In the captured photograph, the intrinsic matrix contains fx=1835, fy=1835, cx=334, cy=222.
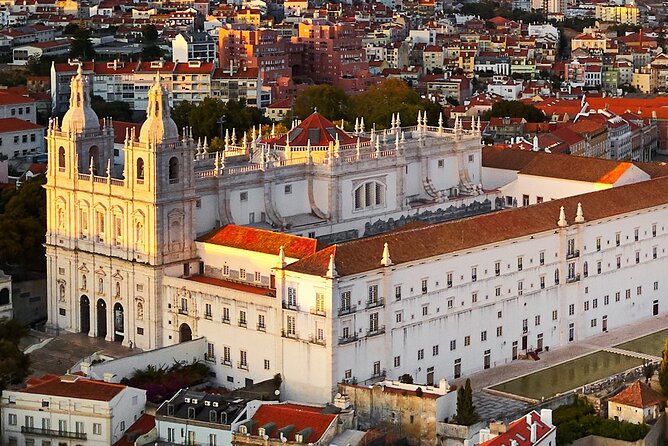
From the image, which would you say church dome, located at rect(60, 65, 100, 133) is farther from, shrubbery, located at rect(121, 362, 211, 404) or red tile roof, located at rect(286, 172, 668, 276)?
red tile roof, located at rect(286, 172, 668, 276)

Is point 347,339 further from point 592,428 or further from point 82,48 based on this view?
point 82,48

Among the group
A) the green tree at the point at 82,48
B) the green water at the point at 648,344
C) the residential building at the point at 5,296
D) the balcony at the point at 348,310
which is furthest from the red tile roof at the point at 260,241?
the green tree at the point at 82,48

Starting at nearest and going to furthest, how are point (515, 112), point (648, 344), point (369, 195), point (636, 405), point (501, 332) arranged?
1. point (636, 405)
2. point (501, 332)
3. point (648, 344)
4. point (369, 195)
5. point (515, 112)

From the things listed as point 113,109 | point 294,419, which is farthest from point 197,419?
point 113,109

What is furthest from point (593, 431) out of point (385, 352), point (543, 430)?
point (385, 352)

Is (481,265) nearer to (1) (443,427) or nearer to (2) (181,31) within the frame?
(1) (443,427)

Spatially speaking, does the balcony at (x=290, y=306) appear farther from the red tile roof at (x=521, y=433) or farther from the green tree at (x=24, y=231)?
the green tree at (x=24, y=231)
